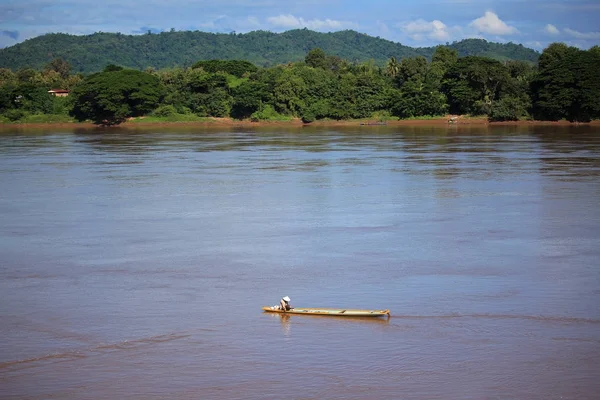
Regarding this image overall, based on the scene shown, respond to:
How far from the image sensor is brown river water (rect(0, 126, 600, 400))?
10242 mm

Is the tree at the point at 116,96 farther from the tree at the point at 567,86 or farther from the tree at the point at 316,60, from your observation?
the tree at the point at 567,86

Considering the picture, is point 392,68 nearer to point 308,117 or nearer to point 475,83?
point 308,117

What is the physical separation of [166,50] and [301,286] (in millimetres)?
173603

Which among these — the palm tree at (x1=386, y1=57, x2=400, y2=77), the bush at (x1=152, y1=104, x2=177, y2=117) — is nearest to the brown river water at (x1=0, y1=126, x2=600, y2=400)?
the bush at (x1=152, y1=104, x2=177, y2=117)

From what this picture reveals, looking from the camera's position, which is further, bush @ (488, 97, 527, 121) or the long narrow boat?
bush @ (488, 97, 527, 121)

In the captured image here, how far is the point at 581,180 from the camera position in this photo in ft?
89.7

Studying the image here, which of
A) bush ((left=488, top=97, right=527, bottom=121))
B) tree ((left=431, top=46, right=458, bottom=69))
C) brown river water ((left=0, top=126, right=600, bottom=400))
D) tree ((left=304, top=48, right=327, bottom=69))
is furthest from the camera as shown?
tree ((left=304, top=48, right=327, bottom=69))

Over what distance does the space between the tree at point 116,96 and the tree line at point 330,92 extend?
8 cm

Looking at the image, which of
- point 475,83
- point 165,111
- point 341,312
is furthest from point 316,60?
point 341,312

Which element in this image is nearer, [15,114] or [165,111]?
[165,111]

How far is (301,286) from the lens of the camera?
14031 mm

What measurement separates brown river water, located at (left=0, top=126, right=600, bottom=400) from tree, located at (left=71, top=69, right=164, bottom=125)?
40.3 meters

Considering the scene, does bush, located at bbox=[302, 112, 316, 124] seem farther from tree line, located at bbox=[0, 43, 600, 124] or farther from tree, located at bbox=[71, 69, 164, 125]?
tree, located at bbox=[71, 69, 164, 125]

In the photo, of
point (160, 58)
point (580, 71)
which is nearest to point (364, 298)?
point (580, 71)
